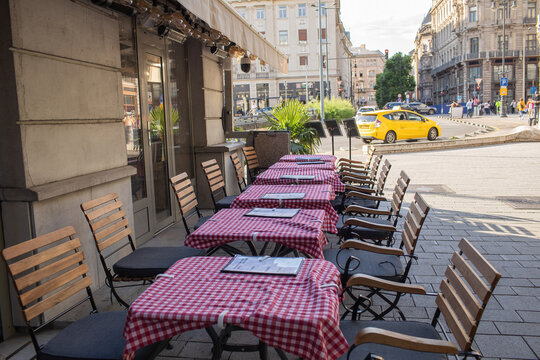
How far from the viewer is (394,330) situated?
2.83 meters

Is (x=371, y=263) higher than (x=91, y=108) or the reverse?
the reverse

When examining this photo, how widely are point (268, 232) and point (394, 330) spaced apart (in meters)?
1.16

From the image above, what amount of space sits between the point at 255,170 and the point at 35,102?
18.5 ft

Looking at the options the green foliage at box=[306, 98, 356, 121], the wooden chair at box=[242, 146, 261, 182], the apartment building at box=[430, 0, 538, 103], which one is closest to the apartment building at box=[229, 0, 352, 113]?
the apartment building at box=[430, 0, 538, 103]

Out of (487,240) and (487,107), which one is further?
(487,107)

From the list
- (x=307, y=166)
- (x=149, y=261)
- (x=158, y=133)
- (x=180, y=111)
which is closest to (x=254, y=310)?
(x=149, y=261)

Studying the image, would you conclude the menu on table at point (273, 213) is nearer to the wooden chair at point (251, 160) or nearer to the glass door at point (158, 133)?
the glass door at point (158, 133)

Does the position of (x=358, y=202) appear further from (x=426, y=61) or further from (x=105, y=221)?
(x=426, y=61)

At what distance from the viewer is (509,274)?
5.09 m

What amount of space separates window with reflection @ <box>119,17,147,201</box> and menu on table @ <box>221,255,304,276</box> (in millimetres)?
3658

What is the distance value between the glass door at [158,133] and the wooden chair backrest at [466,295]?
4.87 meters

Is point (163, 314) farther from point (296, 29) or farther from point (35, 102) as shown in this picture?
point (296, 29)

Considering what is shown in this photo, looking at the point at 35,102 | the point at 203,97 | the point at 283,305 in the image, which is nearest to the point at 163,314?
the point at 283,305

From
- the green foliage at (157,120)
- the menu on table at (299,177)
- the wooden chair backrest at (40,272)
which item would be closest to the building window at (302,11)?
the green foliage at (157,120)
